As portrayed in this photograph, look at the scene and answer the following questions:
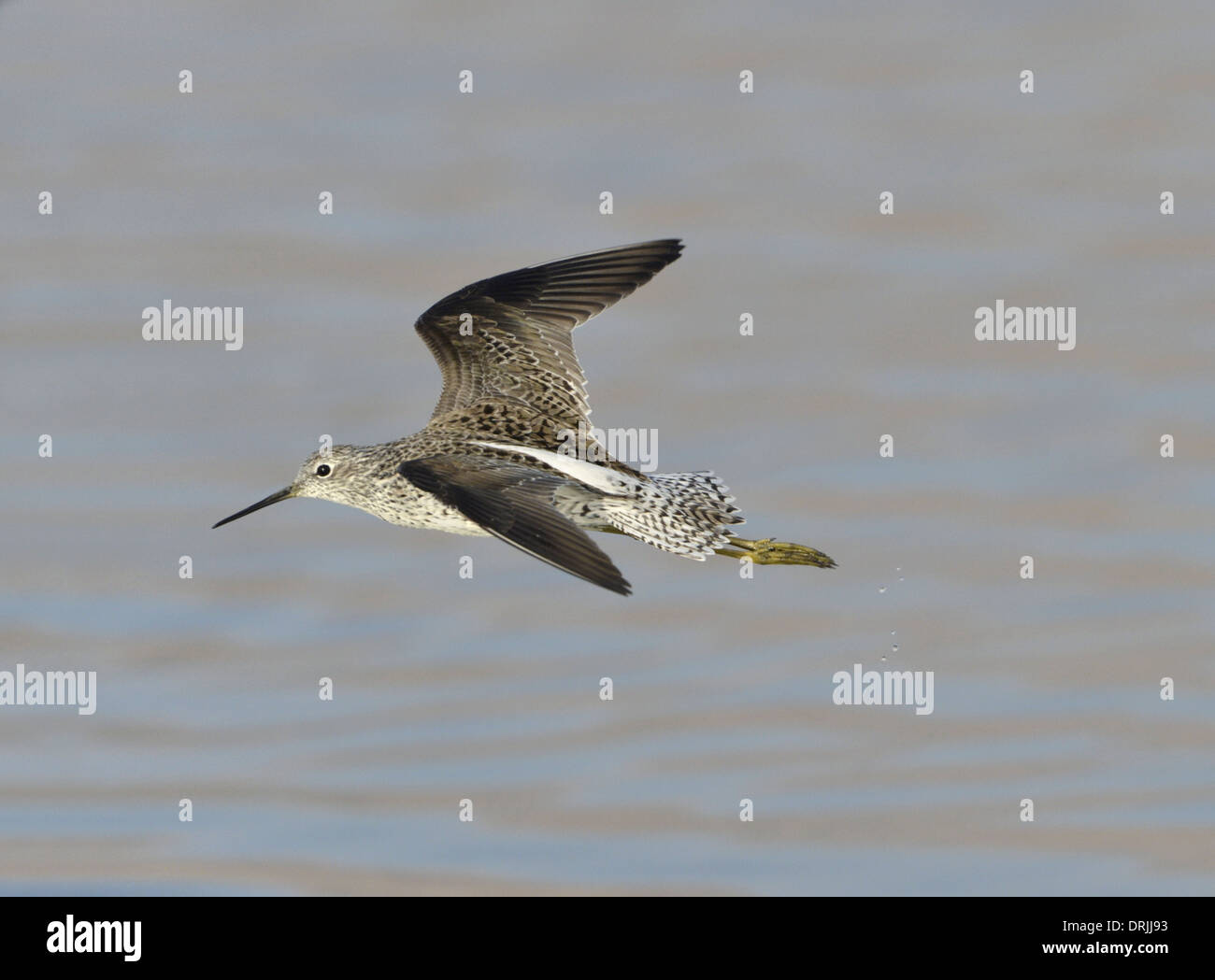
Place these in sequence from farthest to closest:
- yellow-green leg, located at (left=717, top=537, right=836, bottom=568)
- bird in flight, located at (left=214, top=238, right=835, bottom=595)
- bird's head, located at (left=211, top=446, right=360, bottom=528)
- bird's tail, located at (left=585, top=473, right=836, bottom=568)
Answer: yellow-green leg, located at (left=717, top=537, right=836, bottom=568)
bird's head, located at (left=211, top=446, right=360, bottom=528)
bird's tail, located at (left=585, top=473, right=836, bottom=568)
bird in flight, located at (left=214, top=238, right=835, bottom=595)

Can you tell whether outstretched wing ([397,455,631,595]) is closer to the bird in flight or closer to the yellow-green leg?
the bird in flight

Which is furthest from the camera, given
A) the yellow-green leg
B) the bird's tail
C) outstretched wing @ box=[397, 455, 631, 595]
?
the yellow-green leg

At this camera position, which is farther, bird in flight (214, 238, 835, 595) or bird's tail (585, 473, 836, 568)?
bird's tail (585, 473, 836, 568)

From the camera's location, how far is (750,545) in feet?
43.6

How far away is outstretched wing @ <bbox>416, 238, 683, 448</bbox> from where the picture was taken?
517 inches

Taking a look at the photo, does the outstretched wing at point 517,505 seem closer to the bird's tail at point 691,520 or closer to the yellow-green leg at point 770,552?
the bird's tail at point 691,520

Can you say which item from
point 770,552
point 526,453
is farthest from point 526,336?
point 770,552

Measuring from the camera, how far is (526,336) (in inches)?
527

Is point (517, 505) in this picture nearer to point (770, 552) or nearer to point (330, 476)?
point (330, 476)

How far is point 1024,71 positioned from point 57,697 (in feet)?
41.1

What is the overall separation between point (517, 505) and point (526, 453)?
41.8 inches

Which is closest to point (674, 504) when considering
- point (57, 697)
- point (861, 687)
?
point (861, 687)

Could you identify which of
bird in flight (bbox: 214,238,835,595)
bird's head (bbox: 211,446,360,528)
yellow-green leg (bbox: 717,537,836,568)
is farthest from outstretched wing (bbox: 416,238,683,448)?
yellow-green leg (bbox: 717,537,836,568)
